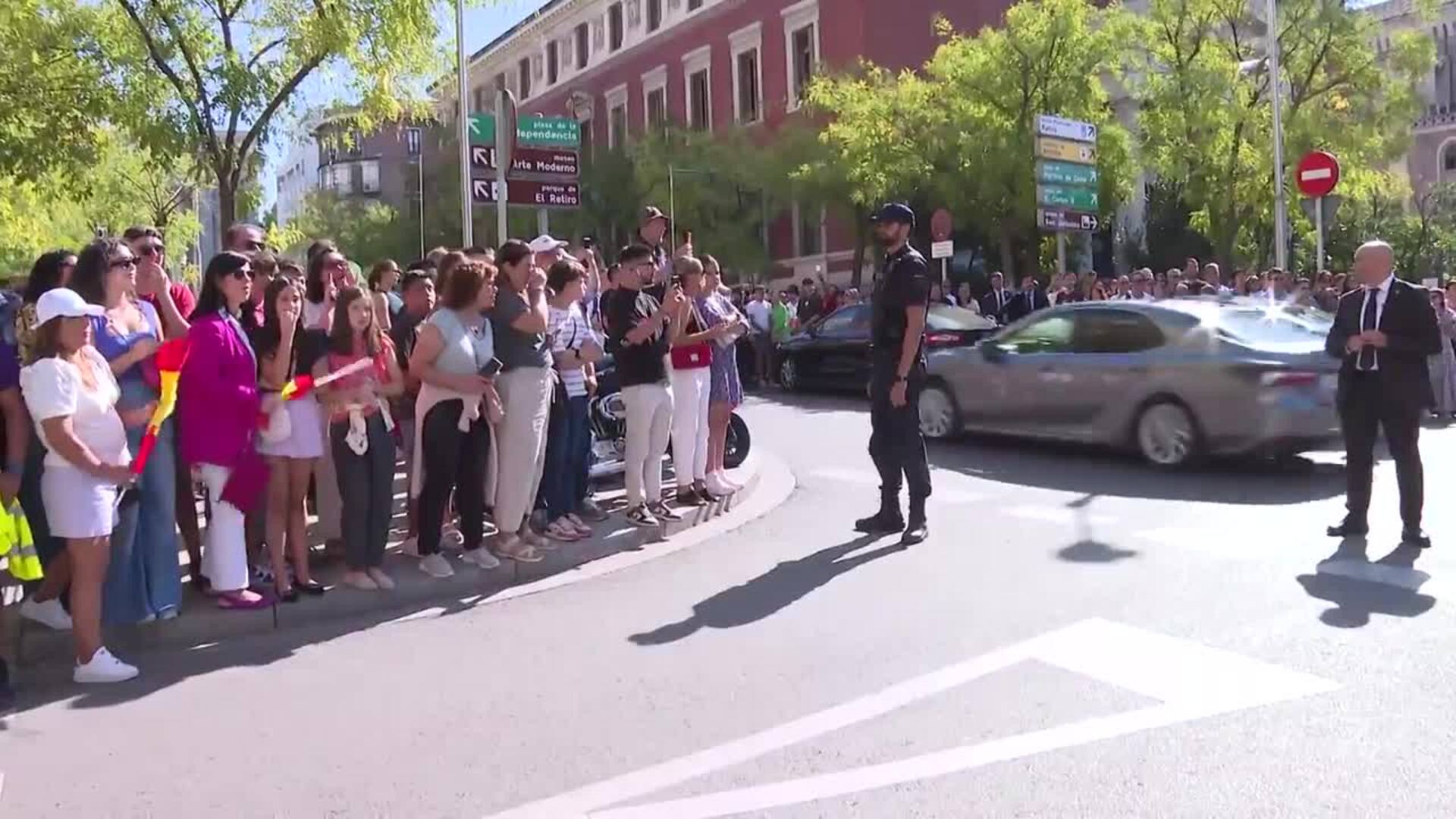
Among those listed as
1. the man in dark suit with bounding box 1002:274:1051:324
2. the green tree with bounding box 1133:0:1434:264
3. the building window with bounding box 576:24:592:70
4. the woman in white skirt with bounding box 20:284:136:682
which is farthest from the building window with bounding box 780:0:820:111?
the woman in white skirt with bounding box 20:284:136:682

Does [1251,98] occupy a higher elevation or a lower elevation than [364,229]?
lower

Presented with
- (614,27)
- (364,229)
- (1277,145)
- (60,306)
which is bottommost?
(60,306)

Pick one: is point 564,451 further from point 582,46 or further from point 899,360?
point 582,46

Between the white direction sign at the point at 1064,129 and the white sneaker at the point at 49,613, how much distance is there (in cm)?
1837

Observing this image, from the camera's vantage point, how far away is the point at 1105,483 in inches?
429

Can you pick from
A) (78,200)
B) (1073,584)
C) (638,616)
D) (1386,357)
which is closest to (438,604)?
(638,616)

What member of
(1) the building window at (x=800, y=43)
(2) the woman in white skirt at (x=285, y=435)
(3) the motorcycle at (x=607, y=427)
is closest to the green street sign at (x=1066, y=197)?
(3) the motorcycle at (x=607, y=427)

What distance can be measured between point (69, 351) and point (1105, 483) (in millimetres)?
7756

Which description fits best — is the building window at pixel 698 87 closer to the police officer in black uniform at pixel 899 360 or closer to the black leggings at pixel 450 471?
the police officer in black uniform at pixel 899 360

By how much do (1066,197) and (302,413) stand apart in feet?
57.9

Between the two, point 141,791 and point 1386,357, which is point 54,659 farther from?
point 1386,357

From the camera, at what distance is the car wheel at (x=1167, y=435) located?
36.8ft

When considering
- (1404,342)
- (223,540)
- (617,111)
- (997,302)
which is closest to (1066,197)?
(997,302)

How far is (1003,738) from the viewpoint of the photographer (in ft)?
16.2
